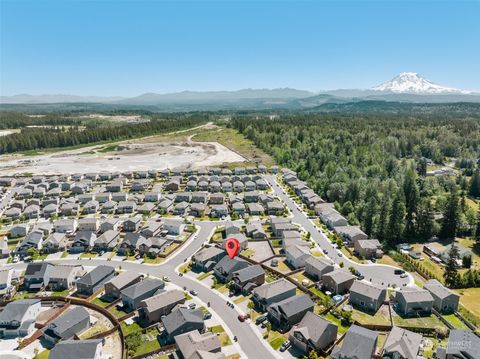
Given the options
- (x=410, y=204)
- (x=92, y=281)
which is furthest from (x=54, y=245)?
Answer: (x=410, y=204)

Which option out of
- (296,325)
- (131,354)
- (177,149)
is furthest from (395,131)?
(131,354)

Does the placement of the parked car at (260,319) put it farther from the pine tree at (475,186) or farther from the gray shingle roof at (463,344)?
the pine tree at (475,186)

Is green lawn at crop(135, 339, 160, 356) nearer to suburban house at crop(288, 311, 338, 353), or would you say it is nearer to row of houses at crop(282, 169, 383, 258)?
suburban house at crop(288, 311, 338, 353)

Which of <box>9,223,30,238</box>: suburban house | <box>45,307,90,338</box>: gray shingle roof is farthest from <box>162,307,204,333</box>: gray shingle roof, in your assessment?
<box>9,223,30,238</box>: suburban house

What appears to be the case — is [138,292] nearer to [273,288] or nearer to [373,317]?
[273,288]

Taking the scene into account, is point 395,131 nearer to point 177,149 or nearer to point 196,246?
point 177,149
